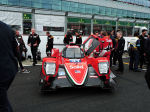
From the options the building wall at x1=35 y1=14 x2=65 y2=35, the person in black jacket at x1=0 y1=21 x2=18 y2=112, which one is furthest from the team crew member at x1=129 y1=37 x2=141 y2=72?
the building wall at x1=35 y1=14 x2=65 y2=35

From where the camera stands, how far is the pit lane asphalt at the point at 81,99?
2923 mm

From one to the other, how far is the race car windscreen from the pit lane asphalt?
1.13 m

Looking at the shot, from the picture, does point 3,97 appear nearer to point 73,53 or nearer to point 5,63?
point 5,63

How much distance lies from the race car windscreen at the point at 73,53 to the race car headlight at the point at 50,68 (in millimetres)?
909

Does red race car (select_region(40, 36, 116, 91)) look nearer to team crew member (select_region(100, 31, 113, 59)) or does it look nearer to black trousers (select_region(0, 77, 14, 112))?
team crew member (select_region(100, 31, 113, 59))

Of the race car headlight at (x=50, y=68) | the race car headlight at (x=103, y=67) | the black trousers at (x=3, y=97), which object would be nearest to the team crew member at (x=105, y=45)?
the race car headlight at (x=103, y=67)

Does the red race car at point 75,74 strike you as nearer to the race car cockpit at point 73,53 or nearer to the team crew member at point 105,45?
the race car cockpit at point 73,53

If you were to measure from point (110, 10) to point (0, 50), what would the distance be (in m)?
36.6

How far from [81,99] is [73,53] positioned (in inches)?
66.9

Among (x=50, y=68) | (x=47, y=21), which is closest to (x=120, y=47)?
(x=50, y=68)

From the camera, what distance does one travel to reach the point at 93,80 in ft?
11.9

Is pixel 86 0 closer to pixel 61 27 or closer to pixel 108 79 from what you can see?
pixel 61 27

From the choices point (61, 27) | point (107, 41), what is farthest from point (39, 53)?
point (61, 27)

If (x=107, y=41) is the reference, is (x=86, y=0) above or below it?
above
